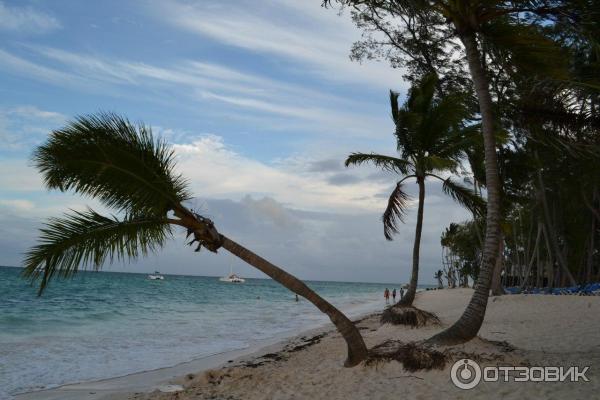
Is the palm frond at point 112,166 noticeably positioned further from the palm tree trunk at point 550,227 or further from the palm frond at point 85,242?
the palm tree trunk at point 550,227

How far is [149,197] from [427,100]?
10.4 m

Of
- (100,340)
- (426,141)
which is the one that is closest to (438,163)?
(426,141)

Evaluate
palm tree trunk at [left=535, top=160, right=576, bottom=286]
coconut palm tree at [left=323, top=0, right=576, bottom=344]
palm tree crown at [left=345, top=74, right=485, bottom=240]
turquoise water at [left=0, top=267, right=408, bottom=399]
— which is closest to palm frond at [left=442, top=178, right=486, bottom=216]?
palm tree crown at [left=345, top=74, right=485, bottom=240]

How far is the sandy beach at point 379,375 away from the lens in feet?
20.5

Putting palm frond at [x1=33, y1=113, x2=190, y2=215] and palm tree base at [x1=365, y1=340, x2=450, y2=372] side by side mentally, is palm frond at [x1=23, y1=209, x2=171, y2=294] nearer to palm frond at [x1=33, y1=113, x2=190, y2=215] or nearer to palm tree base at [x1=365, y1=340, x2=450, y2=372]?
palm frond at [x1=33, y1=113, x2=190, y2=215]

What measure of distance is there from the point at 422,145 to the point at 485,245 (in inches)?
286

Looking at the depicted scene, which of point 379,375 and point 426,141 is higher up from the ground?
point 426,141

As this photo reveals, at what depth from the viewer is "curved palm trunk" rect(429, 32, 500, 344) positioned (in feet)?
26.4

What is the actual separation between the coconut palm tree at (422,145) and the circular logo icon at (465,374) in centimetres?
724

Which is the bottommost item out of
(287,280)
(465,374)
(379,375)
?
(379,375)

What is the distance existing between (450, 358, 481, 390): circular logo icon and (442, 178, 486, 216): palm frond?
6724 mm

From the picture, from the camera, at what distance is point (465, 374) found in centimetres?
670

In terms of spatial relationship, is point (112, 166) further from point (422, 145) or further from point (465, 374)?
point (422, 145)

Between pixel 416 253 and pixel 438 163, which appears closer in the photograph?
pixel 438 163
